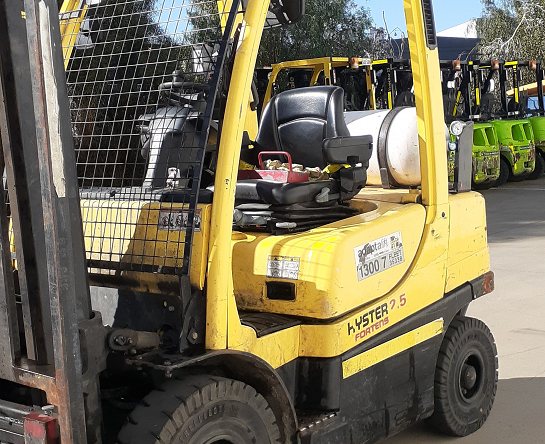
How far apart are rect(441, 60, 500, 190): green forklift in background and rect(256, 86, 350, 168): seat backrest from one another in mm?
10329

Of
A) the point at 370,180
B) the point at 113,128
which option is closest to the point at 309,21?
the point at 370,180

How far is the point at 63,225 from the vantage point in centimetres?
255

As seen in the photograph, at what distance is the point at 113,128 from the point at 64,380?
3.54 ft

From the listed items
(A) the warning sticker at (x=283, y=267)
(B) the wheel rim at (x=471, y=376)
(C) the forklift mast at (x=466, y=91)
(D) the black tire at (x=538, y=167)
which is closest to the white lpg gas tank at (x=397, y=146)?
(B) the wheel rim at (x=471, y=376)

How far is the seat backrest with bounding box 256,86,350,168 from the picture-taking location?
437 centimetres

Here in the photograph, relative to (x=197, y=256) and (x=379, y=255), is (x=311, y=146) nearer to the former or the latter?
(x=379, y=255)

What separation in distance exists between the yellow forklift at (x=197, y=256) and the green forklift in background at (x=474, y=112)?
35.9 ft

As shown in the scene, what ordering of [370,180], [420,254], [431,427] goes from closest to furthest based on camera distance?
[420,254] → [431,427] → [370,180]

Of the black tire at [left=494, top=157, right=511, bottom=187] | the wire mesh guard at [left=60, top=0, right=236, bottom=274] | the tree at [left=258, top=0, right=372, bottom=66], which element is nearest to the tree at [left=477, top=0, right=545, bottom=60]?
the tree at [left=258, top=0, right=372, bottom=66]

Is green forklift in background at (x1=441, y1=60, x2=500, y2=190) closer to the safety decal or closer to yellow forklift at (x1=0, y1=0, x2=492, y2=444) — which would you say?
yellow forklift at (x1=0, y1=0, x2=492, y2=444)

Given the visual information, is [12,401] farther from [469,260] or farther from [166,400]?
[469,260]

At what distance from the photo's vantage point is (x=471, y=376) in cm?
438

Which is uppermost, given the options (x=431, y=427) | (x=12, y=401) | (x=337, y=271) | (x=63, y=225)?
(x=63, y=225)

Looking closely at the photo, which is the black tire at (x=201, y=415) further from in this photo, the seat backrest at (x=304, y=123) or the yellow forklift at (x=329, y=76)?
the yellow forklift at (x=329, y=76)
